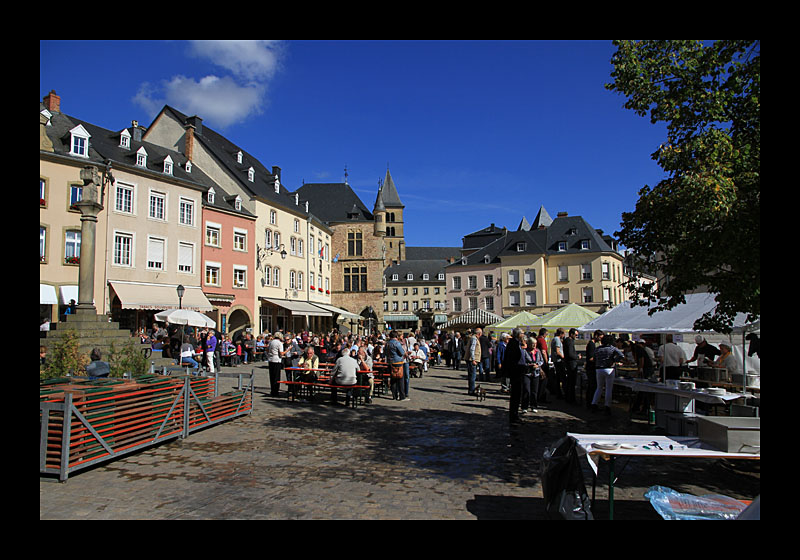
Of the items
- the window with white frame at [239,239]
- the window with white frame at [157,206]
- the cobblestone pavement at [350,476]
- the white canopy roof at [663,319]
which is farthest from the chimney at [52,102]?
the white canopy roof at [663,319]

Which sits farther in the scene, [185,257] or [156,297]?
[185,257]

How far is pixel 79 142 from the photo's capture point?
25.8 m

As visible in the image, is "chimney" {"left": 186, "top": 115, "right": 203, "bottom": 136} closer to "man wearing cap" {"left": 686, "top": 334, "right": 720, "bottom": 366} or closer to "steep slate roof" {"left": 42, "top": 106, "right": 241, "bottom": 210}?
"steep slate roof" {"left": 42, "top": 106, "right": 241, "bottom": 210}

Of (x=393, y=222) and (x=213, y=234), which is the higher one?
(x=393, y=222)

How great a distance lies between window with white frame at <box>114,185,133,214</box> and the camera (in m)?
26.9

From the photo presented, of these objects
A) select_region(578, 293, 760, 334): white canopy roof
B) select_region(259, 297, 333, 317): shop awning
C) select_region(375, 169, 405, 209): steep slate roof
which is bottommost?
select_region(578, 293, 760, 334): white canopy roof

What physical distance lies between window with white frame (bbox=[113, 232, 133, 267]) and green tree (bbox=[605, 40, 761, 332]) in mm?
25980

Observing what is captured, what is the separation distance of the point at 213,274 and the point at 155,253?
14.6 ft

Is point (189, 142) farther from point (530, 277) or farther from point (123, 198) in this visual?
point (530, 277)

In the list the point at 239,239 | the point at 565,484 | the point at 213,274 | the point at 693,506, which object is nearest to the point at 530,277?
the point at 239,239

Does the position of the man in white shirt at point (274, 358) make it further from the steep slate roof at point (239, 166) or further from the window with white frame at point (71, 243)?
the steep slate roof at point (239, 166)

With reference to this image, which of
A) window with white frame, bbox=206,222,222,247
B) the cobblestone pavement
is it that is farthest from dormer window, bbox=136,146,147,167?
the cobblestone pavement
